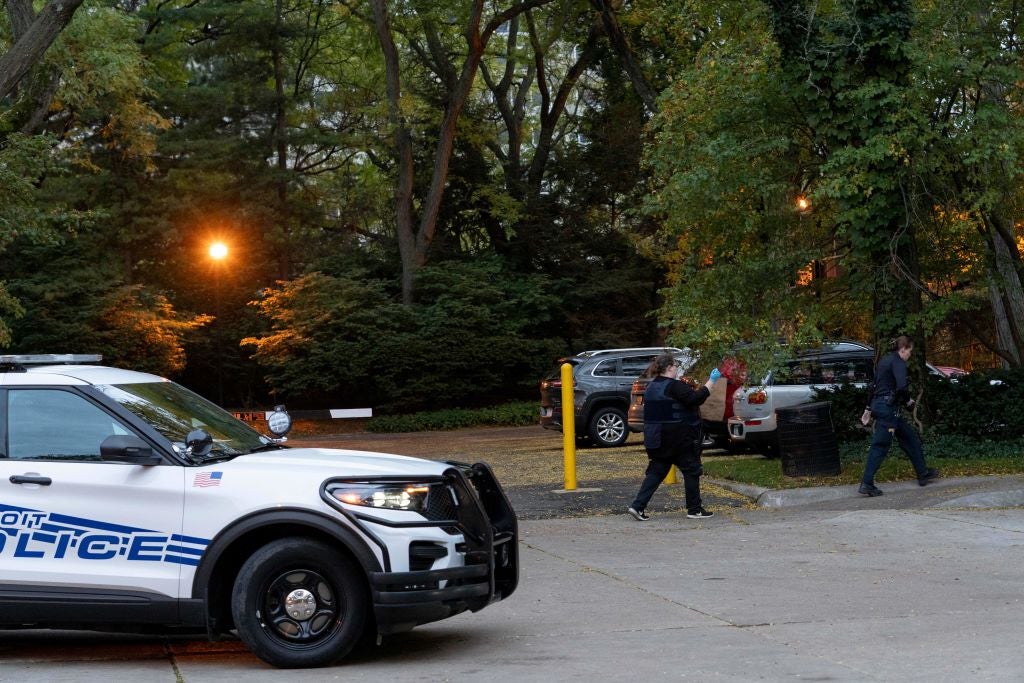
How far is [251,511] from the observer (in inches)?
264

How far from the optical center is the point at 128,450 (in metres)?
6.81

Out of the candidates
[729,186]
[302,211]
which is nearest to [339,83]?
[302,211]

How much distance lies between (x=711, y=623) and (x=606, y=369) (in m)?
15.4

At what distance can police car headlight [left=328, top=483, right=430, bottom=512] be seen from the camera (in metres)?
6.73

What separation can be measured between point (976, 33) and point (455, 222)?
24.9 metres

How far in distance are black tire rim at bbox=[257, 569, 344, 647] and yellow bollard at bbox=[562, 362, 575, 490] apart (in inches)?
321

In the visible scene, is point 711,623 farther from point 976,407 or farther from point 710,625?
point 976,407

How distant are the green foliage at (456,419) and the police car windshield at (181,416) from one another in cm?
2663

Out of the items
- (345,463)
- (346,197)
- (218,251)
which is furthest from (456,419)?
(345,463)

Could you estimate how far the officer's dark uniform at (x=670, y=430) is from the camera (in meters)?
12.8

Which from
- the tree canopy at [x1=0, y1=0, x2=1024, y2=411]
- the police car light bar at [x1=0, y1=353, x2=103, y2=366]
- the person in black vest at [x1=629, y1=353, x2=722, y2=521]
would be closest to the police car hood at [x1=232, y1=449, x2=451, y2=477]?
the police car light bar at [x1=0, y1=353, x2=103, y2=366]

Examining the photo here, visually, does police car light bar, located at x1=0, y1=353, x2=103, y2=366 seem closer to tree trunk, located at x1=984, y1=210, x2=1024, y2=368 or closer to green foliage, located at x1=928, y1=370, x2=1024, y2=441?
green foliage, located at x1=928, y1=370, x2=1024, y2=441

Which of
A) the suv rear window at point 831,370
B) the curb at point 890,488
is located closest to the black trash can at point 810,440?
the curb at point 890,488

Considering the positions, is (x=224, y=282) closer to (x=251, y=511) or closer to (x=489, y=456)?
(x=489, y=456)
